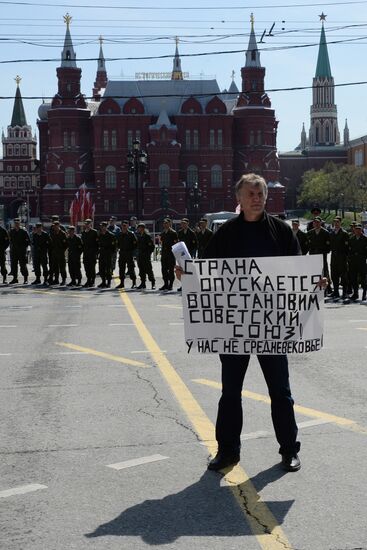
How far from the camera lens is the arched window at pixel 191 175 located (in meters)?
118

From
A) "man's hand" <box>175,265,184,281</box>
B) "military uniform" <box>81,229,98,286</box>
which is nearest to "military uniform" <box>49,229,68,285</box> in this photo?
"military uniform" <box>81,229,98,286</box>

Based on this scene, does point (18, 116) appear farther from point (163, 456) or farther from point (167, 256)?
point (163, 456)

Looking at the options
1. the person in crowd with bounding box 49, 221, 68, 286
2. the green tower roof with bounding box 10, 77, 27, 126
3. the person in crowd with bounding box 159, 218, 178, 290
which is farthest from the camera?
the green tower roof with bounding box 10, 77, 27, 126

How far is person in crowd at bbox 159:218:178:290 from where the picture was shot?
2450 cm

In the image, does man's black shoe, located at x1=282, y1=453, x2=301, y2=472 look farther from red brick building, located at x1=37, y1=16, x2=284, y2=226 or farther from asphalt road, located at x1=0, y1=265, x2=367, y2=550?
red brick building, located at x1=37, y1=16, x2=284, y2=226

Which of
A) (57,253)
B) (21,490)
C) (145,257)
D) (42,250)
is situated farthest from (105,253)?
(21,490)

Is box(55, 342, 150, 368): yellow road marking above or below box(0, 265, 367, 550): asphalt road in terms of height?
below

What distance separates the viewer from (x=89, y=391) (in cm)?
904

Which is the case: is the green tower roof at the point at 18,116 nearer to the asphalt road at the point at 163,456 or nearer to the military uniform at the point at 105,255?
the military uniform at the point at 105,255

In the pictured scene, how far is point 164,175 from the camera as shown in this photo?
115 metres

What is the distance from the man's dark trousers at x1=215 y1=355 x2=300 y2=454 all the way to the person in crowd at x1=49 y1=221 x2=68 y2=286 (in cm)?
2058

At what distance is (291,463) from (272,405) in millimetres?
381

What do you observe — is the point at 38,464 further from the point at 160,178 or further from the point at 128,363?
the point at 160,178

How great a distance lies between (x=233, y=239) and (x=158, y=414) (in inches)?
86.9
